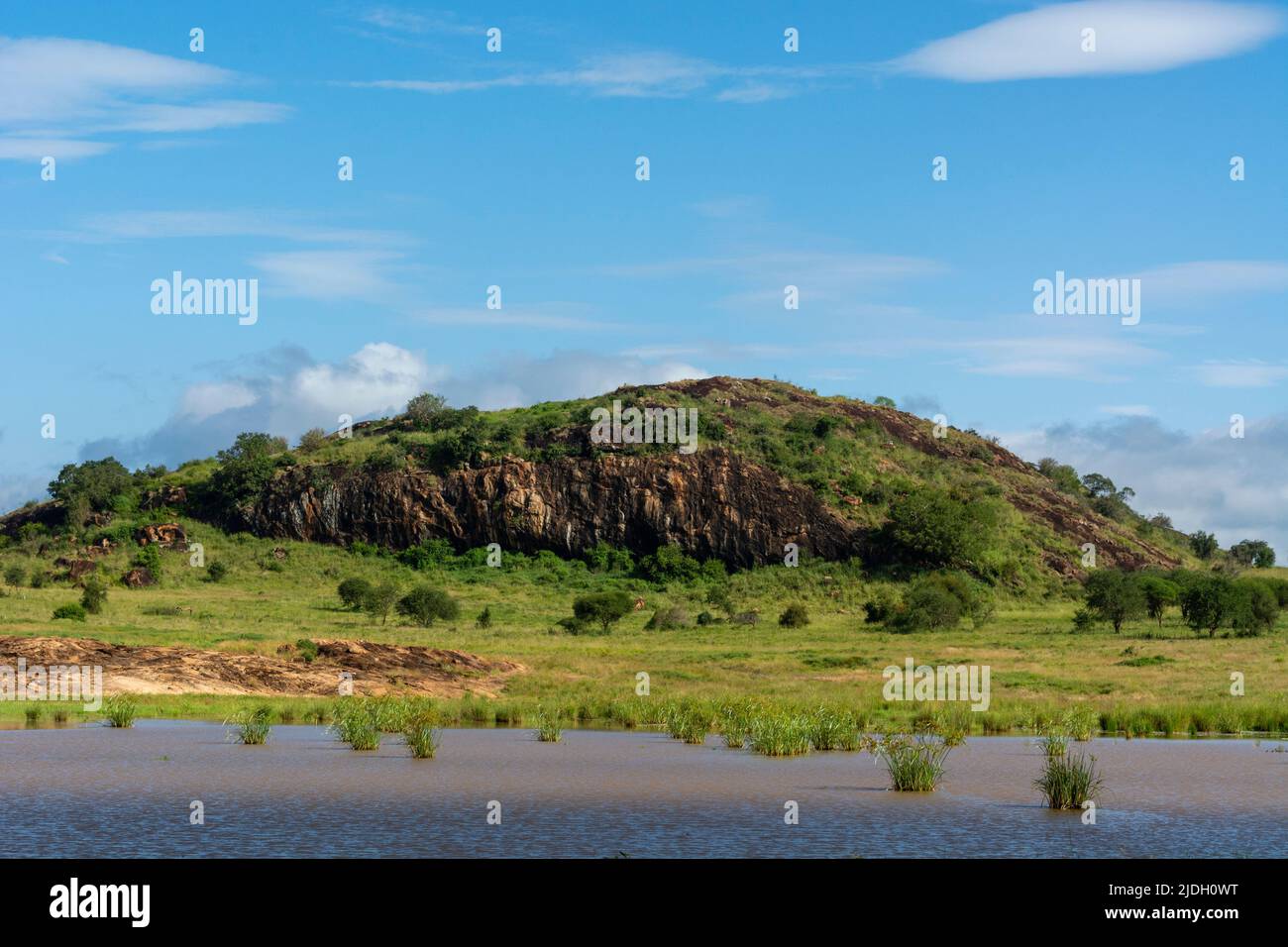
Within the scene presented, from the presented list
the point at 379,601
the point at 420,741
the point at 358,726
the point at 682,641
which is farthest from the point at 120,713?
the point at 379,601

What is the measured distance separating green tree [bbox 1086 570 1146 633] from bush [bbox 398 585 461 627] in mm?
30711

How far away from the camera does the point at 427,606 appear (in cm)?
6594

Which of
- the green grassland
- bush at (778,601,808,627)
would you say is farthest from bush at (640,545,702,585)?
bush at (778,601,808,627)

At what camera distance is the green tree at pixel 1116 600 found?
63.4 metres

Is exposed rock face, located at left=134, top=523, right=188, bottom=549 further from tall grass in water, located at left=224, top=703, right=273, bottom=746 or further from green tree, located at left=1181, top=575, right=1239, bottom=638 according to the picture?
tall grass in water, located at left=224, top=703, right=273, bottom=746

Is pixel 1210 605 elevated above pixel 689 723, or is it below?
above

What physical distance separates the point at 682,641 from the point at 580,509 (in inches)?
1563

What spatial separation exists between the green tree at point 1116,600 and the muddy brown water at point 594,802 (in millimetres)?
36508

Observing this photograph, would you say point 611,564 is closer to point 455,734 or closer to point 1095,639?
point 1095,639

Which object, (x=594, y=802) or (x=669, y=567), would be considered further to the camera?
(x=669, y=567)

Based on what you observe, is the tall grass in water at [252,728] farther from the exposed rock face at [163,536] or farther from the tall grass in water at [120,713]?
the exposed rock face at [163,536]

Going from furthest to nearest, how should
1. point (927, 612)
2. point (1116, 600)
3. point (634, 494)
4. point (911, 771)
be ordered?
1. point (634, 494)
2. point (927, 612)
3. point (1116, 600)
4. point (911, 771)

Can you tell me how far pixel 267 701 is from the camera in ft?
118

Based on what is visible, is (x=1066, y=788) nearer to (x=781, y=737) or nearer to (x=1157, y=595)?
(x=781, y=737)
